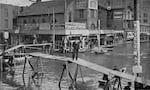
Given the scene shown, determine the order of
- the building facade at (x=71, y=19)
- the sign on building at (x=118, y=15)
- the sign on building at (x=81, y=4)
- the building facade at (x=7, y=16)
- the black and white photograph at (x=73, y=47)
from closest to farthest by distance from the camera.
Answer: the black and white photograph at (x=73, y=47)
the building facade at (x=71, y=19)
the sign on building at (x=81, y=4)
the building facade at (x=7, y=16)
the sign on building at (x=118, y=15)

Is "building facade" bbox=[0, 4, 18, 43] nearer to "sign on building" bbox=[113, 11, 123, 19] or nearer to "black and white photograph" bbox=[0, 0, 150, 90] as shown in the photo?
"black and white photograph" bbox=[0, 0, 150, 90]

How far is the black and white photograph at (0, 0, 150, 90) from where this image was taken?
410 inches

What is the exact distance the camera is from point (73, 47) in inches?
840

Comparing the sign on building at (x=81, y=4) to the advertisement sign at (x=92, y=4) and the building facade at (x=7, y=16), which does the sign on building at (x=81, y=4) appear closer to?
the advertisement sign at (x=92, y=4)

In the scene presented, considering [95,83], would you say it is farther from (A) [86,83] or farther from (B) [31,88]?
(B) [31,88]

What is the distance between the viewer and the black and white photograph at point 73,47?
34.1 feet

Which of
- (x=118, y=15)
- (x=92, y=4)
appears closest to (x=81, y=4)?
(x=92, y=4)

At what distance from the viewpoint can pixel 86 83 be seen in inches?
486

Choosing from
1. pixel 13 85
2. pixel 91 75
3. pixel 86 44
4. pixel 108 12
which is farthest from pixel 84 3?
pixel 13 85

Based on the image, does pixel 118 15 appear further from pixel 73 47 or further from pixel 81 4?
pixel 73 47

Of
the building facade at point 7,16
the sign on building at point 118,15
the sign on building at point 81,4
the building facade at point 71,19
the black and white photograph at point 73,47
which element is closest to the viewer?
the black and white photograph at point 73,47

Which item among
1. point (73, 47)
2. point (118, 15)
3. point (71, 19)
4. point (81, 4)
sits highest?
point (81, 4)

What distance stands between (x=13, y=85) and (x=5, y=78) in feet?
7.06

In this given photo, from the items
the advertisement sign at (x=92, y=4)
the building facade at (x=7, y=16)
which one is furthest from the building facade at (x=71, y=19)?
the building facade at (x=7, y=16)
